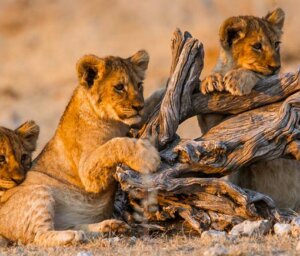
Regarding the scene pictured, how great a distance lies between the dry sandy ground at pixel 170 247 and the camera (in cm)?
722

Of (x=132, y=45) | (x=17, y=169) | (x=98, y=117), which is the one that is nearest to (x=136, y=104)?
(x=98, y=117)

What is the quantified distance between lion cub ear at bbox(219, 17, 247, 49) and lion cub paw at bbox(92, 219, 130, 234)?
2.19 metres

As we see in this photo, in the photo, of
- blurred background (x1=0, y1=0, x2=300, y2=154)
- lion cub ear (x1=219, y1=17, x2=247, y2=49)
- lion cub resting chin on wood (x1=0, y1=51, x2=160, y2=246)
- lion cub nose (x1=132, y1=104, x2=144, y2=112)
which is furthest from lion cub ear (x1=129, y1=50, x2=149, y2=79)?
blurred background (x1=0, y1=0, x2=300, y2=154)

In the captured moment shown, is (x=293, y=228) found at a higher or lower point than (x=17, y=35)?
lower

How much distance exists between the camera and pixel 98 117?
29.1 feet

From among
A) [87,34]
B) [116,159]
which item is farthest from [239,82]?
[87,34]

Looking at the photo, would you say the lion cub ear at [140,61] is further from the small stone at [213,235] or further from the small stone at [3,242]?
the small stone at [3,242]

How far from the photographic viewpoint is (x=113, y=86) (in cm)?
872

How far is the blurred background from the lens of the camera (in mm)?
20984

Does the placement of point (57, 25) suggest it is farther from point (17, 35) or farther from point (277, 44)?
point (277, 44)

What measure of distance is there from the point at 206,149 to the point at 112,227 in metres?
1.00

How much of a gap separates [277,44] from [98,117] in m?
1.81

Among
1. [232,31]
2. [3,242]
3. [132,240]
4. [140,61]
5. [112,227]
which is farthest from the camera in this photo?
[232,31]

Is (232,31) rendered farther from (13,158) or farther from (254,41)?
(13,158)
